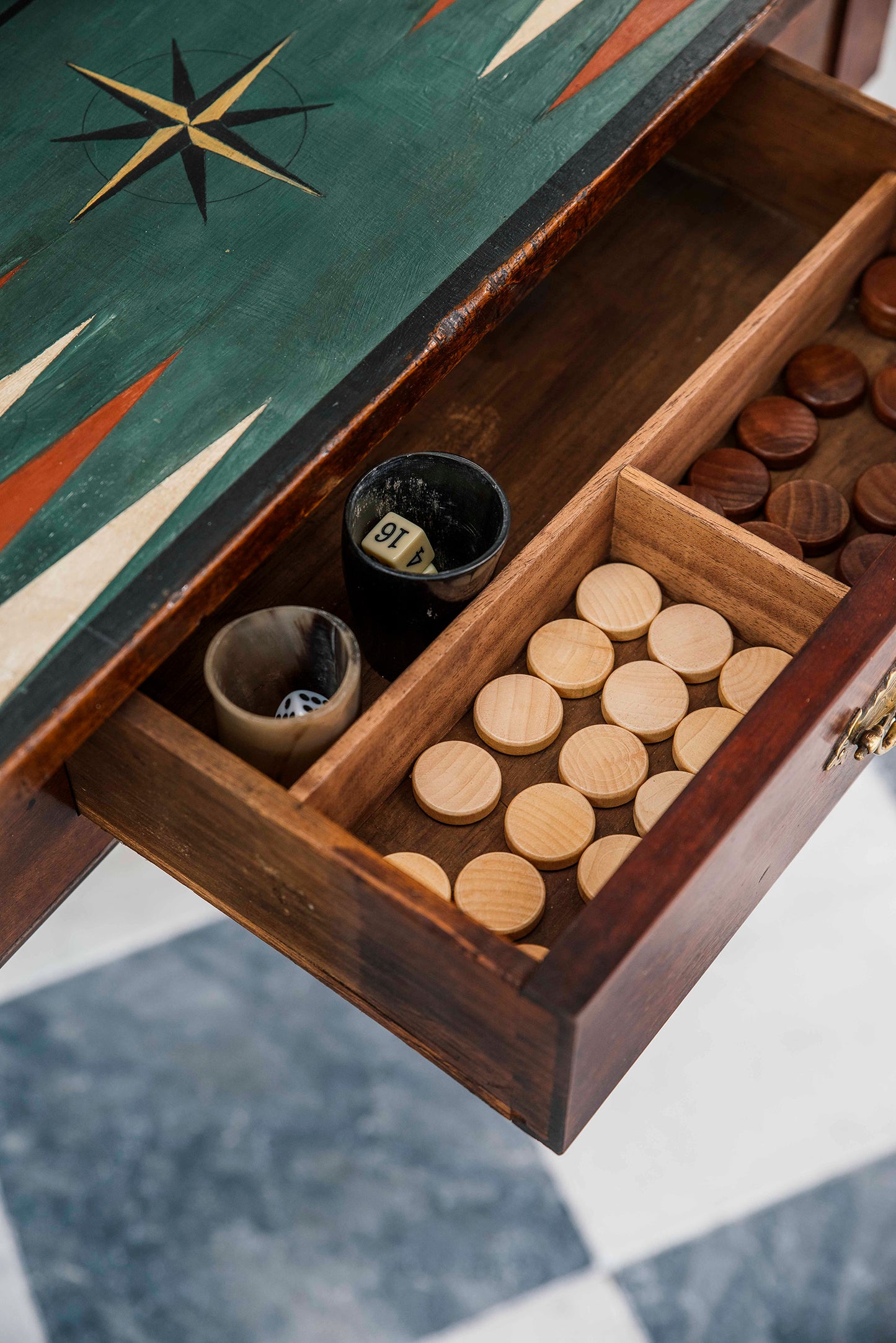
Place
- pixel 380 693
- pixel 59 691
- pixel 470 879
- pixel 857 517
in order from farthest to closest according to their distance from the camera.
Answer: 1. pixel 857 517
2. pixel 380 693
3. pixel 470 879
4. pixel 59 691

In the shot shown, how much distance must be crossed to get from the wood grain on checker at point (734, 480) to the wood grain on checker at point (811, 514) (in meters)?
0.02

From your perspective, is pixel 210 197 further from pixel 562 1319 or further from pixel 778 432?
pixel 562 1319

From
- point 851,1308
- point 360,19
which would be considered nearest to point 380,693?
point 360,19

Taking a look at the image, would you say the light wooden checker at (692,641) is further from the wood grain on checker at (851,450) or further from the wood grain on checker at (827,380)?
the wood grain on checker at (827,380)

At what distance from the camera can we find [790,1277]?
2.01 meters

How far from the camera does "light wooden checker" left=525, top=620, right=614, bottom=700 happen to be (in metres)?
1.26

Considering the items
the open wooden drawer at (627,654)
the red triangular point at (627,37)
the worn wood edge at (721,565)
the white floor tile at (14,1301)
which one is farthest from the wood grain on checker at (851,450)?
the white floor tile at (14,1301)

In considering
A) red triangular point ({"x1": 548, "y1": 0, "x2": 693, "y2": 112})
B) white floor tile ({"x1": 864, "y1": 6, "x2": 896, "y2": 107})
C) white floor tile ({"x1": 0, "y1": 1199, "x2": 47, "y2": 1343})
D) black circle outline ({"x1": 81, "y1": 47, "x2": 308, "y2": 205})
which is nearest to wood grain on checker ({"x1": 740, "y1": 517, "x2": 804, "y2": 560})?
red triangular point ({"x1": 548, "y1": 0, "x2": 693, "y2": 112})

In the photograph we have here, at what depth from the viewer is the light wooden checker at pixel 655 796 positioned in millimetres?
1194

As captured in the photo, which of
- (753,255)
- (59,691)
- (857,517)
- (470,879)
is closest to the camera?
(59,691)

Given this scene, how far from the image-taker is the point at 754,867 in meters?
1.16

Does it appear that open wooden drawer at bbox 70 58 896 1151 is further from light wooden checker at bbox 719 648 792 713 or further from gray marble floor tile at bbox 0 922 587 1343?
gray marble floor tile at bbox 0 922 587 1343

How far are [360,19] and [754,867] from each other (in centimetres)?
95

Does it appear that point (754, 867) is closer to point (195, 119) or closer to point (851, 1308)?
point (195, 119)
